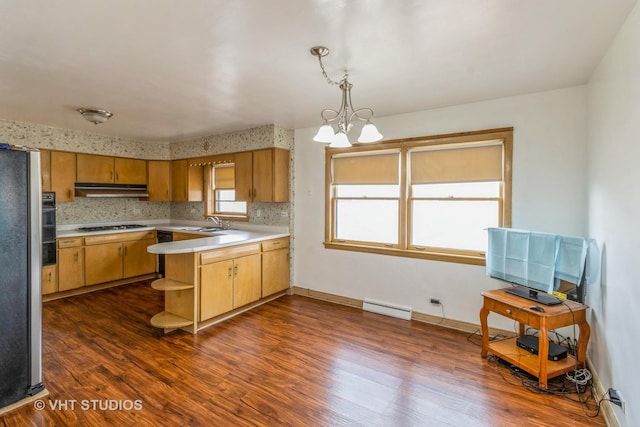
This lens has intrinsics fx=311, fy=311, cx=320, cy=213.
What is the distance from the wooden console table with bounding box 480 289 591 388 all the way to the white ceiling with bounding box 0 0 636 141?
1.88 metres

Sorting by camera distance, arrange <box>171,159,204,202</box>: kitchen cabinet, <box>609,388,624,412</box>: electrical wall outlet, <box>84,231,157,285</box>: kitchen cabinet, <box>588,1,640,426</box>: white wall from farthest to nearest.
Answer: <box>171,159,204,202</box>: kitchen cabinet
<box>84,231,157,285</box>: kitchen cabinet
<box>609,388,624,412</box>: electrical wall outlet
<box>588,1,640,426</box>: white wall

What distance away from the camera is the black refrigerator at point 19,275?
207 centimetres

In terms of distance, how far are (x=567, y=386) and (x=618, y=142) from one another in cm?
183

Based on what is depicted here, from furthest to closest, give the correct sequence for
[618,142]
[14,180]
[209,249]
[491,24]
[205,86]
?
[209,249]
[205,86]
[14,180]
[618,142]
[491,24]

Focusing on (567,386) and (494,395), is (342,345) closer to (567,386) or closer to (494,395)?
(494,395)

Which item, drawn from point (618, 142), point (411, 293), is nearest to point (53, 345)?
point (411, 293)

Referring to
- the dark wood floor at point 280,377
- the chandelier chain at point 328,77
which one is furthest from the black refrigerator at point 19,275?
the chandelier chain at point 328,77

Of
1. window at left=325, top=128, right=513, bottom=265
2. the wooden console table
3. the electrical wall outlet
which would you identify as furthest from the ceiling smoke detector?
the electrical wall outlet

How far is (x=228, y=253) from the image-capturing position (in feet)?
12.1

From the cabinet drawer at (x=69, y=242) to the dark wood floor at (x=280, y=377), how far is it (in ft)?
3.65

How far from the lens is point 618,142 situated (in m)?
1.97

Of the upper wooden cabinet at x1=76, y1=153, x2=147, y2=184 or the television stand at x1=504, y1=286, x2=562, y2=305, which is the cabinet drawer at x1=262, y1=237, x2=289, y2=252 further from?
the upper wooden cabinet at x1=76, y1=153, x2=147, y2=184

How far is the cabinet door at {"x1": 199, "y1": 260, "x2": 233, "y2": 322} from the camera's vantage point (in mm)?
3395

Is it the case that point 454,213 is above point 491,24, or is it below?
below
